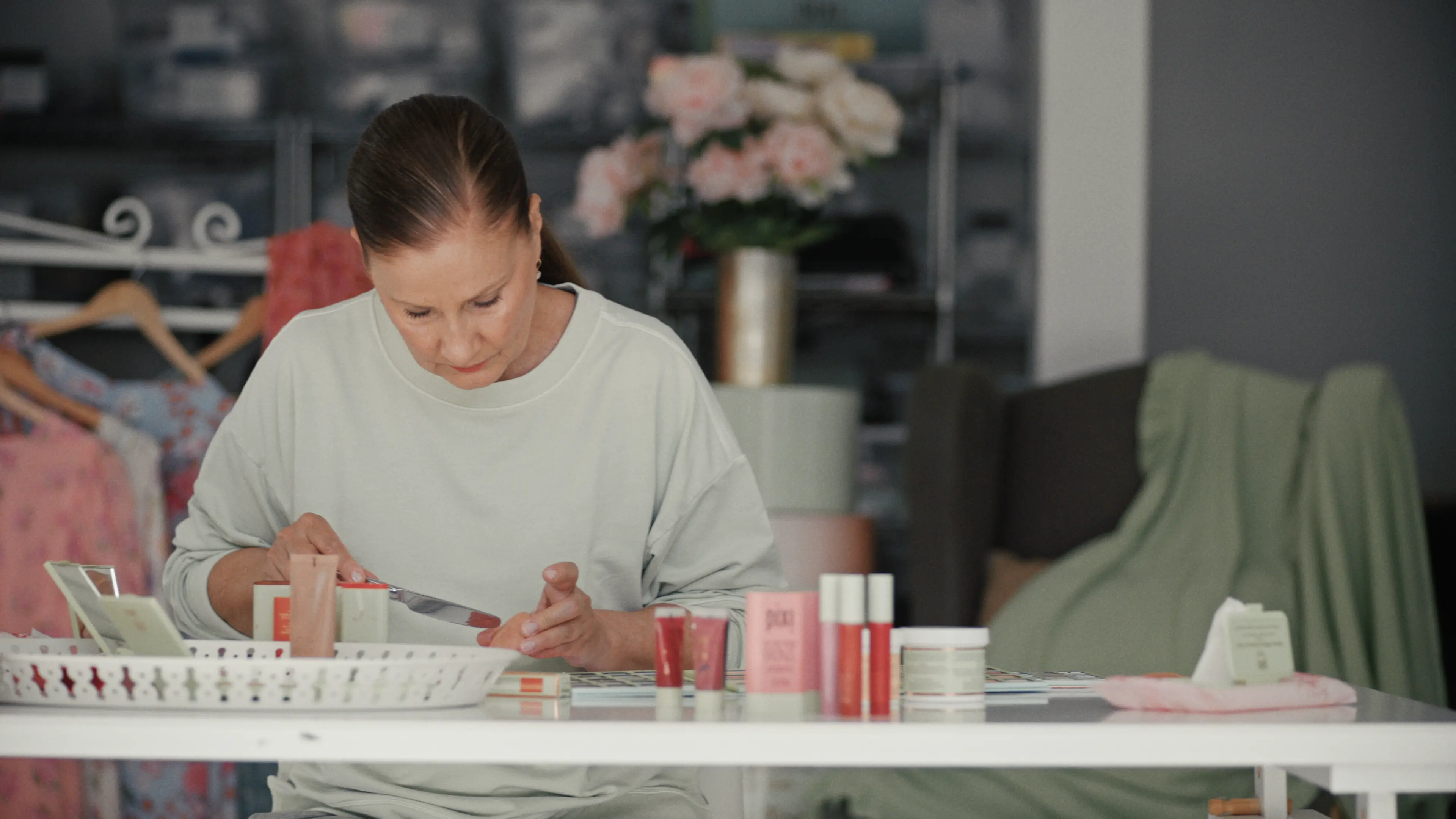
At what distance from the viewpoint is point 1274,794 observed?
1.23 metres

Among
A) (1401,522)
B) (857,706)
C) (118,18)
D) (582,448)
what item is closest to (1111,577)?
(1401,522)

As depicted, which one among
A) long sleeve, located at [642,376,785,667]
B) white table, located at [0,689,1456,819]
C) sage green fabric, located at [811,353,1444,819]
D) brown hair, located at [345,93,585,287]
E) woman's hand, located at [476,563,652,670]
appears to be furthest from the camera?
sage green fabric, located at [811,353,1444,819]

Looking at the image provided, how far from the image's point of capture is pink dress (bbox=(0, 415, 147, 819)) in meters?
2.48

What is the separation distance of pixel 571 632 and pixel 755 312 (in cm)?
180

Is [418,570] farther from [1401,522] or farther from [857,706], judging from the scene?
[1401,522]

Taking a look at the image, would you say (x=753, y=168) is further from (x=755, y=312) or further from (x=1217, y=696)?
(x=1217, y=696)

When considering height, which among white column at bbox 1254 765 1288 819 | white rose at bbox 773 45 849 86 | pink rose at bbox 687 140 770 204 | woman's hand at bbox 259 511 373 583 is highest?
white rose at bbox 773 45 849 86

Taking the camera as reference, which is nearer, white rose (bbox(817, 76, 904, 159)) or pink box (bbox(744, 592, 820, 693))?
pink box (bbox(744, 592, 820, 693))

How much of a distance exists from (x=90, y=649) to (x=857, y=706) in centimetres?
60

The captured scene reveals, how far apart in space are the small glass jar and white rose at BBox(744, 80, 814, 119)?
1972 millimetres

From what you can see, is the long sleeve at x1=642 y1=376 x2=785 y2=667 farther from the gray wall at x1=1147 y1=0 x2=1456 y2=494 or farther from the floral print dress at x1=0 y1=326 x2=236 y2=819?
the gray wall at x1=1147 y1=0 x2=1456 y2=494

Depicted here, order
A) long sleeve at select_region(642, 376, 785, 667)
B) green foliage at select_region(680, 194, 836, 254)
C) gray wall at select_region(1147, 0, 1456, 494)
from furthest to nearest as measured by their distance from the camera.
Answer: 1. gray wall at select_region(1147, 0, 1456, 494)
2. green foliage at select_region(680, 194, 836, 254)
3. long sleeve at select_region(642, 376, 785, 667)

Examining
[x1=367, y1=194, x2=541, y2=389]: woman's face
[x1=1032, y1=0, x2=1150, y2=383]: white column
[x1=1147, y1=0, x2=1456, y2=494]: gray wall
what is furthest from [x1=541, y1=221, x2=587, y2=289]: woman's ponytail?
[x1=1147, y1=0, x2=1456, y2=494]: gray wall

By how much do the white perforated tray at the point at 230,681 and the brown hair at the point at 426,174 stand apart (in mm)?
444
